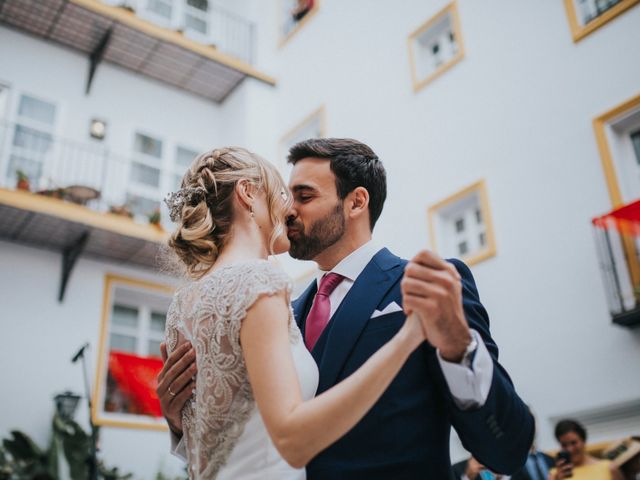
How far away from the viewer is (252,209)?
2357 millimetres

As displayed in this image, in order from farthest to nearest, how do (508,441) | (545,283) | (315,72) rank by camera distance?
(315,72)
(545,283)
(508,441)

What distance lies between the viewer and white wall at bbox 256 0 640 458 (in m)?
8.12

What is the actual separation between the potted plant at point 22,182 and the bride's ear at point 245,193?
9955mm

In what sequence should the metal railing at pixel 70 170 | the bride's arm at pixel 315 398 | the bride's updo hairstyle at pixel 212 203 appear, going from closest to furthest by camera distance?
the bride's arm at pixel 315 398
the bride's updo hairstyle at pixel 212 203
the metal railing at pixel 70 170

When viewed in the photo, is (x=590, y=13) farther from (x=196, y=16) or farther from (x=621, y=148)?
(x=196, y=16)

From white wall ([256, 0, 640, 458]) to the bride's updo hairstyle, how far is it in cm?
642

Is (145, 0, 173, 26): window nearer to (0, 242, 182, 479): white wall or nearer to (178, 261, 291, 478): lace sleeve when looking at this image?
(0, 242, 182, 479): white wall

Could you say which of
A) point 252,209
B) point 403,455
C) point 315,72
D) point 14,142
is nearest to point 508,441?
point 403,455

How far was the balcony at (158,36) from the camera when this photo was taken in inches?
496

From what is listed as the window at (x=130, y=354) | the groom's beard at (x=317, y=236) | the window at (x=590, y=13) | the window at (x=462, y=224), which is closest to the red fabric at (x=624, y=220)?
the window at (x=462, y=224)

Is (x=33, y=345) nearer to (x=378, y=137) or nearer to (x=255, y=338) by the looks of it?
(x=378, y=137)

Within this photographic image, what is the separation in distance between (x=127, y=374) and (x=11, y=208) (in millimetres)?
3251

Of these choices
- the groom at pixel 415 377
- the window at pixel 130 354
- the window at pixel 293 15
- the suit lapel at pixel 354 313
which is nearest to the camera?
the groom at pixel 415 377

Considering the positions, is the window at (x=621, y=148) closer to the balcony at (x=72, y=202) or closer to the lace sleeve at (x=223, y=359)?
the lace sleeve at (x=223, y=359)
